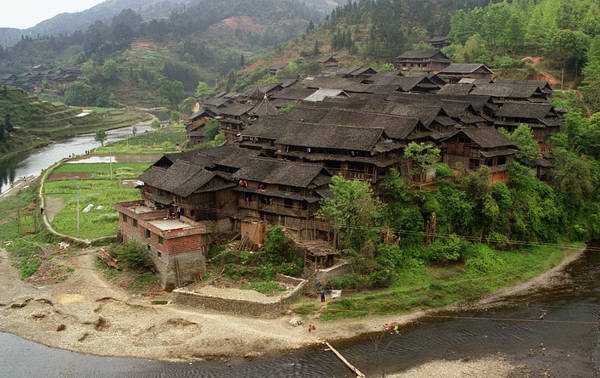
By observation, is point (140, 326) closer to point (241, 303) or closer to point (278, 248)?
point (241, 303)

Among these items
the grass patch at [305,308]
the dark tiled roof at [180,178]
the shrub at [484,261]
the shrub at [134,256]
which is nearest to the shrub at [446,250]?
the shrub at [484,261]

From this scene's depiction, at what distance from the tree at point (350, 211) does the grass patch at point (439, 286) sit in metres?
3.57

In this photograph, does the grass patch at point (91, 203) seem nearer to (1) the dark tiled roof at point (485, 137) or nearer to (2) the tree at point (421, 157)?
(2) the tree at point (421, 157)

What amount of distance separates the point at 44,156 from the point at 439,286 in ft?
235

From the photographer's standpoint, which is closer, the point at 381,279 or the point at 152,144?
the point at 381,279

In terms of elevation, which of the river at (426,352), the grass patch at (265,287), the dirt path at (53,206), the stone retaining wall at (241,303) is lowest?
the river at (426,352)

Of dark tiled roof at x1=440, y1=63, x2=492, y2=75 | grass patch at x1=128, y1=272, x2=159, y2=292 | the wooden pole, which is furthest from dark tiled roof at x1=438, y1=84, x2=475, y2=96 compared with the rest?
the wooden pole

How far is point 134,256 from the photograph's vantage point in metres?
39.1

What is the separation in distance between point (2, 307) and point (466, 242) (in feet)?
100

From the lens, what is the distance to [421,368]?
1171 inches

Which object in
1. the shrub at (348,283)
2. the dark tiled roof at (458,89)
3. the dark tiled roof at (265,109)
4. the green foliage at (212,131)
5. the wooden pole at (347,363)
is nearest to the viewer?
the wooden pole at (347,363)

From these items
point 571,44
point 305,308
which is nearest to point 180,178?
point 305,308

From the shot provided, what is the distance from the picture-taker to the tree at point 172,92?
477ft

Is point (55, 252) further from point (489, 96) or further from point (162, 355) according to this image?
point (489, 96)
